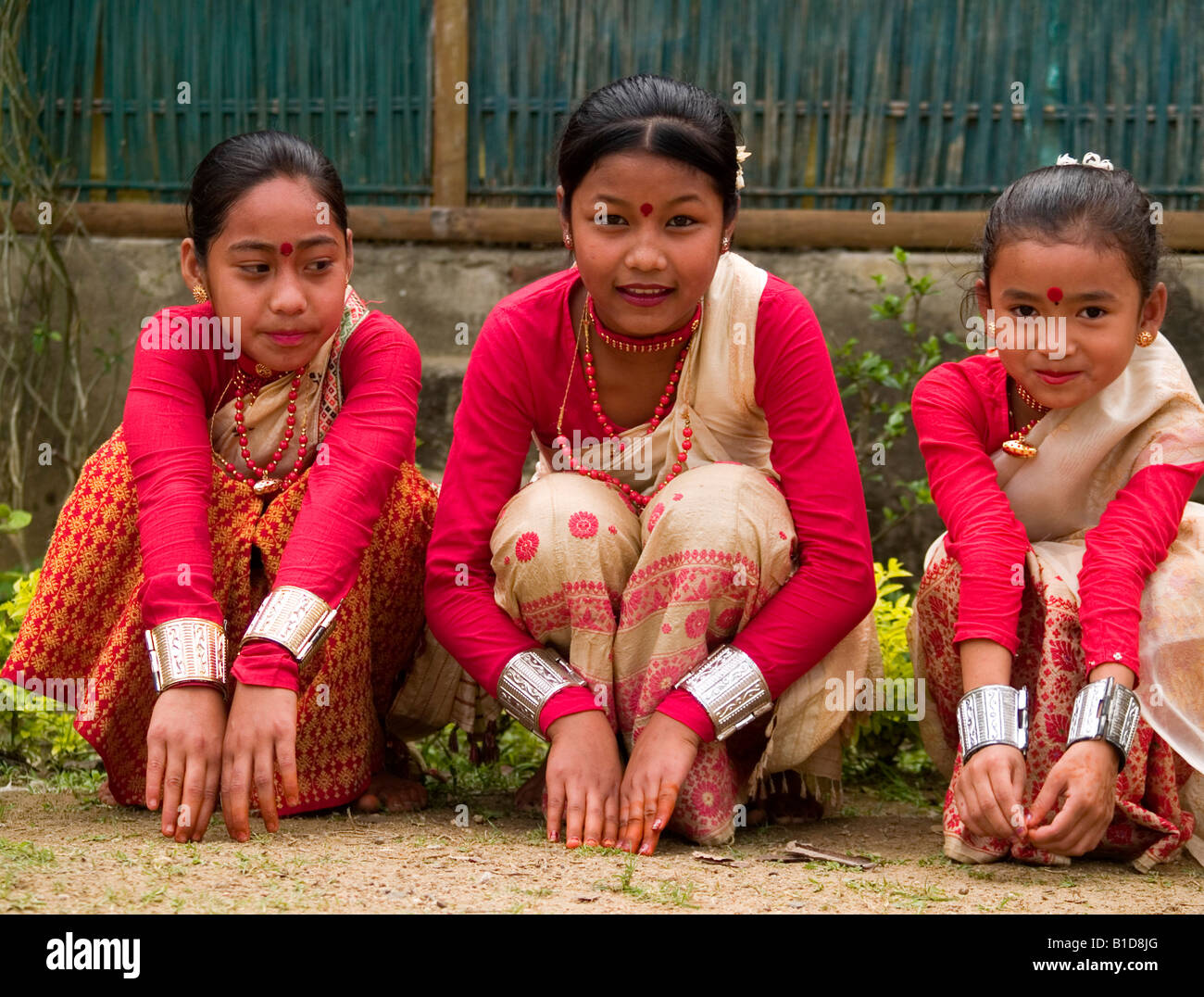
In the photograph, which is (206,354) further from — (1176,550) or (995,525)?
(1176,550)

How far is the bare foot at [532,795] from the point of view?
3262 millimetres

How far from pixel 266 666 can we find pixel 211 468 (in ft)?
1.79

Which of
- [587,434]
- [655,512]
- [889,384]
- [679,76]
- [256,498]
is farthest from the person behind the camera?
[679,76]

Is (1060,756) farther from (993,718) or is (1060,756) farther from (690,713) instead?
(690,713)

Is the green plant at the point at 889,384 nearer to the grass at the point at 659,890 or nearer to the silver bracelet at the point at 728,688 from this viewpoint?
the silver bracelet at the point at 728,688

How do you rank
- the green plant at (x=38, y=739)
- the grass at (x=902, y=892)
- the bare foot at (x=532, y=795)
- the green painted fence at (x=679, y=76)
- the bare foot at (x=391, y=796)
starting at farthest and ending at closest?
the green painted fence at (x=679, y=76), the green plant at (x=38, y=739), the bare foot at (x=532, y=795), the bare foot at (x=391, y=796), the grass at (x=902, y=892)

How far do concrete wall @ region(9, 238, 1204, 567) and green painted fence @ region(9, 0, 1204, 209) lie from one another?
21cm

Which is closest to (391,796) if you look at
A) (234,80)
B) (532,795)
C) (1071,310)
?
(532,795)

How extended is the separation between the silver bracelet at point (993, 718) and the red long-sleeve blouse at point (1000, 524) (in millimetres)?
114

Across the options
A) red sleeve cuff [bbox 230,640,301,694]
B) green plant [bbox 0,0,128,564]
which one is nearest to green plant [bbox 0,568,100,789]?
red sleeve cuff [bbox 230,640,301,694]

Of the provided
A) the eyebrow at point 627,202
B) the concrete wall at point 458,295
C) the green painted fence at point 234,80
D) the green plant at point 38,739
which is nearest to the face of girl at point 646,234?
the eyebrow at point 627,202

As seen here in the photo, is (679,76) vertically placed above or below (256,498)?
above

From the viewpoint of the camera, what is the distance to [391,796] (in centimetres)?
321

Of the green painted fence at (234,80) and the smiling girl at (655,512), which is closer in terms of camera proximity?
the smiling girl at (655,512)
